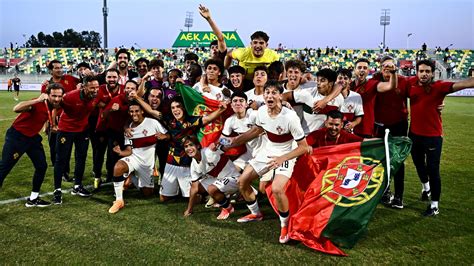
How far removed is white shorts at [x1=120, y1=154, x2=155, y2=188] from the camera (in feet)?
21.0

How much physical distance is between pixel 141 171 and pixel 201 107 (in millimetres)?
1490

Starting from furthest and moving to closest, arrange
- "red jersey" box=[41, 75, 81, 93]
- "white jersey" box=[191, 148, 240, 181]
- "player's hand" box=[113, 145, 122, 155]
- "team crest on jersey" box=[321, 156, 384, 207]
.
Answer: "red jersey" box=[41, 75, 81, 93], "player's hand" box=[113, 145, 122, 155], "white jersey" box=[191, 148, 240, 181], "team crest on jersey" box=[321, 156, 384, 207]

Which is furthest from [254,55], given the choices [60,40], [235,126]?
[60,40]

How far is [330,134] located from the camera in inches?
208

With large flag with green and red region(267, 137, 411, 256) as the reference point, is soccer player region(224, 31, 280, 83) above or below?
above

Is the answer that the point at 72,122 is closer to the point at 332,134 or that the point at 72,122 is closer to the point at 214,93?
the point at 214,93

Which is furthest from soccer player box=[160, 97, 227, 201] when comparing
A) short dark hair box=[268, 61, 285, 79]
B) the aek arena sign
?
the aek arena sign

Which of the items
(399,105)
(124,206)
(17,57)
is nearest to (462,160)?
(399,105)

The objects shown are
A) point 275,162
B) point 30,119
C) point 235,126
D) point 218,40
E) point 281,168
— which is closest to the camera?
point 275,162

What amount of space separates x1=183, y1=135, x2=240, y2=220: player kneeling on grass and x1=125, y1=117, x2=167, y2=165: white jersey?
72 centimetres

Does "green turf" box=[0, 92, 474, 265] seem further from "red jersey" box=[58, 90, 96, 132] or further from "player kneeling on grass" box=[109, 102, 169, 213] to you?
"red jersey" box=[58, 90, 96, 132]

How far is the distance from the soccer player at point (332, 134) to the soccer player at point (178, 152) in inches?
64.9

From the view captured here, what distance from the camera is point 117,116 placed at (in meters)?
6.66

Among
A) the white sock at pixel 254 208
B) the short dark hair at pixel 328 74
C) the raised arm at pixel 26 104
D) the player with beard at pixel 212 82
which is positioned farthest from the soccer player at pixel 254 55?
the raised arm at pixel 26 104
